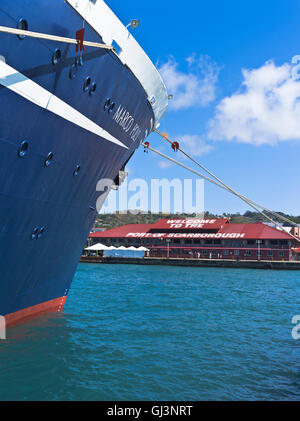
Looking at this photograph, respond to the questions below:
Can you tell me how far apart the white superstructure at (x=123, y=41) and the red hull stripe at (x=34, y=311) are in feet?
24.4

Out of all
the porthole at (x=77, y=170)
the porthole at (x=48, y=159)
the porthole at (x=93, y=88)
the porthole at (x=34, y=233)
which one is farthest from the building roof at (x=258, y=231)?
the porthole at (x=48, y=159)

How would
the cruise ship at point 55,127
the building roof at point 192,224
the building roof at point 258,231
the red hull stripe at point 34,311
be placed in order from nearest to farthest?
the cruise ship at point 55,127
the red hull stripe at point 34,311
the building roof at point 258,231
the building roof at point 192,224

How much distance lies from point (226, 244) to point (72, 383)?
181ft

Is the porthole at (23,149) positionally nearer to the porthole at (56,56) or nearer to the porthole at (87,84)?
the porthole at (56,56)

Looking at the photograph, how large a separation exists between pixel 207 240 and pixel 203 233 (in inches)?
71.2

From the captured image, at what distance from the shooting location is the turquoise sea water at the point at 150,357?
697 centimetres

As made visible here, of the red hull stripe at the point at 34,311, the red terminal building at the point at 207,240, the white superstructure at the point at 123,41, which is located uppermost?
the white superstructure at the point at 123,41

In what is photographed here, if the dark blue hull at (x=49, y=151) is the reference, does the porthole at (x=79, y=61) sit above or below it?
above

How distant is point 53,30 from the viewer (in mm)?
7301

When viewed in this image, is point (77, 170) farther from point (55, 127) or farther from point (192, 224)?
point (192, 224)

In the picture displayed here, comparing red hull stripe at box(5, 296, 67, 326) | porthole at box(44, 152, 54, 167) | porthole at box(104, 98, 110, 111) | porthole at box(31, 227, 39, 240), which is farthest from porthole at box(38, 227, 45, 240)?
porthole at box(104, 98, 110, 111)

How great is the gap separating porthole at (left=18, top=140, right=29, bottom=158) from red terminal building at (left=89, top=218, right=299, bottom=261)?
53508 mm
